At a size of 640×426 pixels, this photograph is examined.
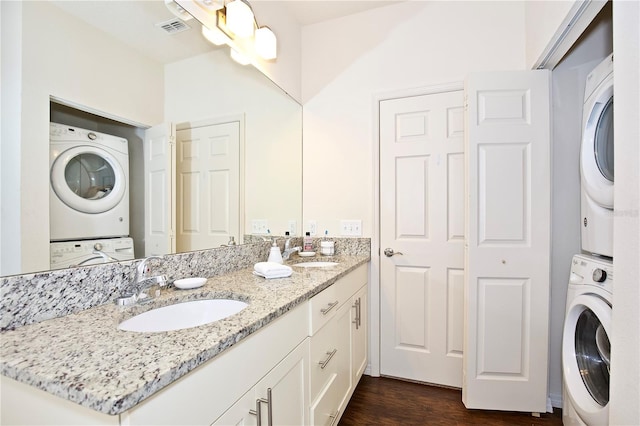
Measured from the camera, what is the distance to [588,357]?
1336 millimetres

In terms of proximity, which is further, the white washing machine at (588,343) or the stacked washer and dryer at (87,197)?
the white washing machine at (588,343)

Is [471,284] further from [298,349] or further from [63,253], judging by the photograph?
[63,253]

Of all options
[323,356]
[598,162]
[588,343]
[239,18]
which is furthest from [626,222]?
[239,18]

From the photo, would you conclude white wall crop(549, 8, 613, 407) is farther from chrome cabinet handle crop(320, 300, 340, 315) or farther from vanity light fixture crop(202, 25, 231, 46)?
vanity light fixture crop(202, 25, 231, 46)

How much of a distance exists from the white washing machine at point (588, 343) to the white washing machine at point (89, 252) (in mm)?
1848

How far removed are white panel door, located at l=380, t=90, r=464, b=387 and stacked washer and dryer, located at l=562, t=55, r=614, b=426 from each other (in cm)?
62

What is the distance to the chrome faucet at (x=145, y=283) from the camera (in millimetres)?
990

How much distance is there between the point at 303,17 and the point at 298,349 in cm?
238

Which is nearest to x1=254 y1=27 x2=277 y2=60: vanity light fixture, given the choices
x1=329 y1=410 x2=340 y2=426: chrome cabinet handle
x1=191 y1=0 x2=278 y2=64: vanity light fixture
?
x1=191 y1=0 x2=278 y2=64: vanity light fixture

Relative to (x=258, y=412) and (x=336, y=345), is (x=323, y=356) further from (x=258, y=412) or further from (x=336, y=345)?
(x=258, y=412)

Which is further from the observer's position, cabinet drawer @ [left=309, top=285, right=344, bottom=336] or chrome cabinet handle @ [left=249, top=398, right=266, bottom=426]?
cabinet drawer @ [left=309, top=285, right=344, bottom=336]

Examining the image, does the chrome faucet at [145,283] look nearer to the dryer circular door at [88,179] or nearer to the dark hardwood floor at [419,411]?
the dryer circular door at [88,179]

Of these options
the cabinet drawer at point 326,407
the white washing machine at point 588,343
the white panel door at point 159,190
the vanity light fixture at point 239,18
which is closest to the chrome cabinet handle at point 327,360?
the cabinet drawer at point 326,407

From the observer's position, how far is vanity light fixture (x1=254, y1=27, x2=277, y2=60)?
1.77m
